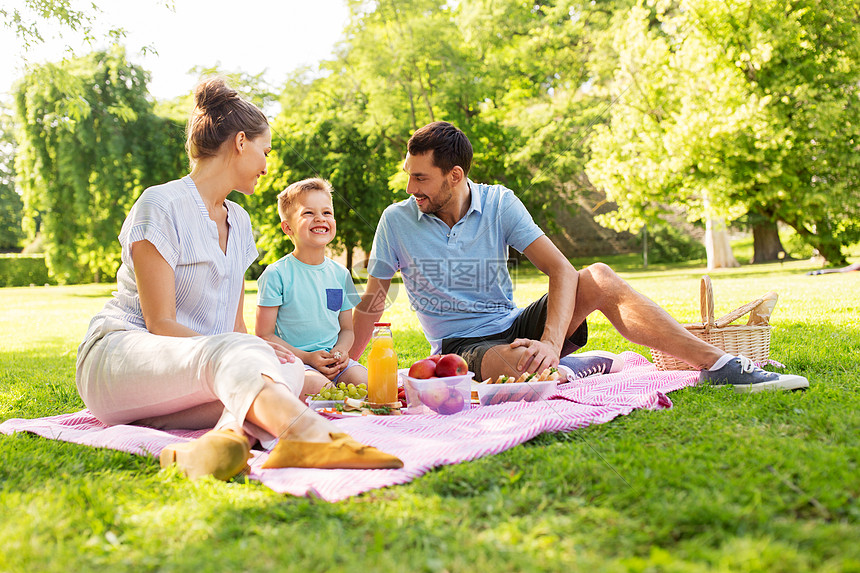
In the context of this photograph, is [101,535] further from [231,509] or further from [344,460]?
[344,460]

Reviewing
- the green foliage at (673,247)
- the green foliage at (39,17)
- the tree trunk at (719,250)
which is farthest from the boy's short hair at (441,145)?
the green foliage at (673,247)

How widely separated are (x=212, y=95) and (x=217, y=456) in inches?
60.2

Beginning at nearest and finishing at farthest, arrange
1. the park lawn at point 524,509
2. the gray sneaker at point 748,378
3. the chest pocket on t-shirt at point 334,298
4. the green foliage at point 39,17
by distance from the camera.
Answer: the park lawn at point 524,509 < the gray sneaker at point 748,378 < the chest pocket on t-shirt at point 334,298 < the green foliage at point 39,17

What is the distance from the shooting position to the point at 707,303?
11.4 ft

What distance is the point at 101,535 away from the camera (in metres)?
1.60

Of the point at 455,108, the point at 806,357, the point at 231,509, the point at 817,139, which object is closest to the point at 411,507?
the point at 231,509

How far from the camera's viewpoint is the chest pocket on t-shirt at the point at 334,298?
3648mm

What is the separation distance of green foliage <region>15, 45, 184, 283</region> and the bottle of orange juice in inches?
Answer: 676

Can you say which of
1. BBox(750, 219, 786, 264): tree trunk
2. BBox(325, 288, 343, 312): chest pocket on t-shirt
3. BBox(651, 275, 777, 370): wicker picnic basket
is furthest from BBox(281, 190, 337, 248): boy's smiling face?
BBox(750, 219, 786, 264): tree trunk

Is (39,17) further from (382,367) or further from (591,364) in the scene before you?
(591,364)

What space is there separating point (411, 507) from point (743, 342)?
93.0 inches

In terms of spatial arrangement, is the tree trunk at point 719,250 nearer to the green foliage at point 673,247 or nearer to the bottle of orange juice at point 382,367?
the green foliage at point 673,247

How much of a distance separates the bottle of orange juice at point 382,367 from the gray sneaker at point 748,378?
148cm

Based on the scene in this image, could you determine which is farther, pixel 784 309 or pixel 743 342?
pixel 784 309
